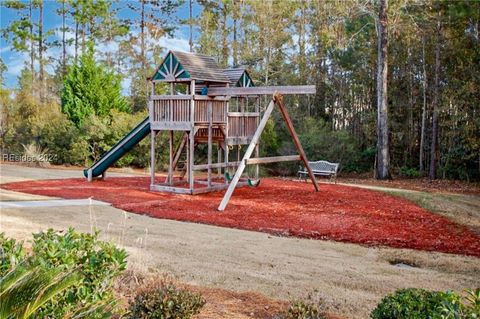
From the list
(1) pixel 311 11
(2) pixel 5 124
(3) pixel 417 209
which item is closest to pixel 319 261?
(3) pixel 417 209

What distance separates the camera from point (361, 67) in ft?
91.2

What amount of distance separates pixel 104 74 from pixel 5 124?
818 cm

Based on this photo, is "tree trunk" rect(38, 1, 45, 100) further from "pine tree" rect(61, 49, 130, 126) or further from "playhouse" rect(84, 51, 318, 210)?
"playhouse" rect(84, 51, 318, 210)

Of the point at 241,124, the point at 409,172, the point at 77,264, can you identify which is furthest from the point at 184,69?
the point at 409,172

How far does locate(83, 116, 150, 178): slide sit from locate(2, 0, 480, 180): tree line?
851 centimetres

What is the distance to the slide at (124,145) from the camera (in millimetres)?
17911

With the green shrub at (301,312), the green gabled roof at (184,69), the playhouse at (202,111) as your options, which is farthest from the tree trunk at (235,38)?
the green shrub at (301,312)

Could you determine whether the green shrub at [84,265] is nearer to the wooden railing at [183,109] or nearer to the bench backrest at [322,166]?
the wooden railing at [183,109]

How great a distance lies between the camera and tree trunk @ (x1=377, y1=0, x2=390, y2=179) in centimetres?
2134

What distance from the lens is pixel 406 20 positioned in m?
24.6

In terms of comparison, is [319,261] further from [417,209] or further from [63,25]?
[63,25]

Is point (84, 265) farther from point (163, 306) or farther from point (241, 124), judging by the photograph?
point (241, 124)

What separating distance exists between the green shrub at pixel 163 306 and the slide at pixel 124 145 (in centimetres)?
1340

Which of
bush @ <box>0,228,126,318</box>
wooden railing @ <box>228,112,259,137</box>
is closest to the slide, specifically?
wooden railing @ <box>228,112,259,137</box>
